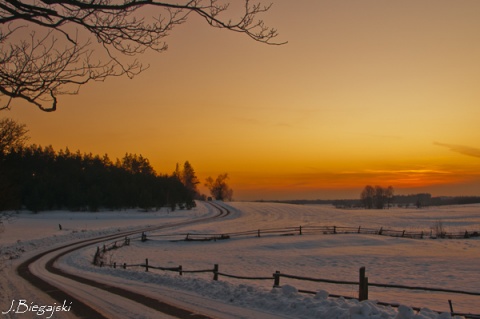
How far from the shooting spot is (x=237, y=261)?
115 feet

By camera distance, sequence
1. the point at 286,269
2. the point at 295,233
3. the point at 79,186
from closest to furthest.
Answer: the point at 286,269 < the point at 295,233 < the point at 79,186

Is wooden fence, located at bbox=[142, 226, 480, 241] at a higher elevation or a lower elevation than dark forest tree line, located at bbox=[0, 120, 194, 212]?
lower

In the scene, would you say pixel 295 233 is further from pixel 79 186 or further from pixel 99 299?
pixel 79 186

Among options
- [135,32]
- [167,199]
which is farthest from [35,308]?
[167,199]

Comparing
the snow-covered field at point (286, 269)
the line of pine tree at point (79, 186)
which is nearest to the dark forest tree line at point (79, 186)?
the line of pine tree at point (79, 186)

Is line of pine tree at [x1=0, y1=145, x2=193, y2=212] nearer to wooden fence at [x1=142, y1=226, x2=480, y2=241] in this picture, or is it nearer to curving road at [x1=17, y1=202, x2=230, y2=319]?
wooden fence at [x1=142, y1=226, x2=480, y2=241]

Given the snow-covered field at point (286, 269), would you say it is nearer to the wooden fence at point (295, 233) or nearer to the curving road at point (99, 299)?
the curving road at point (99, 299)

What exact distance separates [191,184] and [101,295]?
168039mm

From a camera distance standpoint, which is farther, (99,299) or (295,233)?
(295,233)

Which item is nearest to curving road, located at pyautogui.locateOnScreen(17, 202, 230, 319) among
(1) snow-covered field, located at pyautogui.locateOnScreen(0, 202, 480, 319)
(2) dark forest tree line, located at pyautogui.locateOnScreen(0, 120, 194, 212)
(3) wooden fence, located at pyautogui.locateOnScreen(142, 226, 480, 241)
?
(1) snow-covered field, located at pyautogui.locateOnScreen(0, 202, 480, 319)

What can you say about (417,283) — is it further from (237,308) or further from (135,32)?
(135,32)

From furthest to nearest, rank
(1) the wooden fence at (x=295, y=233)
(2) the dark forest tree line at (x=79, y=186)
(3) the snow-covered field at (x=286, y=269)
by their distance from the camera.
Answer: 1. (2) the dark forest tree line at (x=79, y=186)
2. (1) the wooden fence at (x=295, y=233)
3. (3) the snow-covered field at (x=286, y=269)

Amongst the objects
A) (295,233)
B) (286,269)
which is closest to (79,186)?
(295,233)

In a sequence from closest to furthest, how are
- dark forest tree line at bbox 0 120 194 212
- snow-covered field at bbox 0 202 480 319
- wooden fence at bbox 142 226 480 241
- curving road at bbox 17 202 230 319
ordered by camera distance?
curving road at bbox 17 202 230 319, snow-covered field at bbox 0 202 480 319, wooden fence at bbox 142 226 480 241, dark forest tree line at bbox 0 120 194 212
